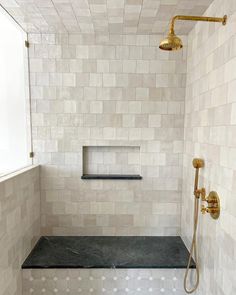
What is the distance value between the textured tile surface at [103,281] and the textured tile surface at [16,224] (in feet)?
0.50

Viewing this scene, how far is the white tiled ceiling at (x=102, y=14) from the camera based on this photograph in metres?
1.55

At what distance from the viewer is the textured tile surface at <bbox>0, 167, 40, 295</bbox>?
149 centimetres

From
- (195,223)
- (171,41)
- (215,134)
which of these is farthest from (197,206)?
(171,41)

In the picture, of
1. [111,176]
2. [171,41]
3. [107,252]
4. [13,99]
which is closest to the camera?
[171,41]

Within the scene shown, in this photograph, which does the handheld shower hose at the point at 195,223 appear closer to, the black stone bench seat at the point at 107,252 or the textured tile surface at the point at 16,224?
the black stone bench seat at the point at 107,252

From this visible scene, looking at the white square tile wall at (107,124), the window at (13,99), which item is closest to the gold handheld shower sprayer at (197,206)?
the white square tile wall at (107,124)

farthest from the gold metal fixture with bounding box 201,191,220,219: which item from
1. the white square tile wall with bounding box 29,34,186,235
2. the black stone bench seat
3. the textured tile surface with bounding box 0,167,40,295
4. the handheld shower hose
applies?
the textured tile surface with bounding box 0,167,40,295

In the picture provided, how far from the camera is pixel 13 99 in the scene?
6.64ft

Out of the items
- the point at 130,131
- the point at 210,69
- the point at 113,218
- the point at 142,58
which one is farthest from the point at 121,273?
the point at 142,58

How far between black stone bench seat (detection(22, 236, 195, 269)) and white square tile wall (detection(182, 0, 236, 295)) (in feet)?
0.73

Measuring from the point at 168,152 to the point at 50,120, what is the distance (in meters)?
1.20

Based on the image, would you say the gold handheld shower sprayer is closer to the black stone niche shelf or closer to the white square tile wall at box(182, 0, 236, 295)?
the white square tile wall at box(182, 0, 236, 295)

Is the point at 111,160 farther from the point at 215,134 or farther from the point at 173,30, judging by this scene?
the point at 173,30

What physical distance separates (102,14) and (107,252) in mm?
1975
